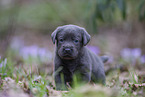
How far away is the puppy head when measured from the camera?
329cm

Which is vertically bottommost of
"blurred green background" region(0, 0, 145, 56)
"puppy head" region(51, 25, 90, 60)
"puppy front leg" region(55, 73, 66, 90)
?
"puppy front leg" region(55, 73, 66, 90)

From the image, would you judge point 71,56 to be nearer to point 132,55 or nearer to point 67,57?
point 67,57

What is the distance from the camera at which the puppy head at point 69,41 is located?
10.8ft

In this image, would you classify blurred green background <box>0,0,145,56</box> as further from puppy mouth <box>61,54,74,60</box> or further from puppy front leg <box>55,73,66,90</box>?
puppy mouth <box>61,54,74,60</box>

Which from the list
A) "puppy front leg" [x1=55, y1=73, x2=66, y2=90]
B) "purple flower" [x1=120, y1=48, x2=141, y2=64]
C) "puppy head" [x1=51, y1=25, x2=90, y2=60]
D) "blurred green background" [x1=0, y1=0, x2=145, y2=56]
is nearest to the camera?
"puppy head" [x1=51, y1=25, x2=90, y2=60]

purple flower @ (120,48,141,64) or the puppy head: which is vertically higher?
the puppy head

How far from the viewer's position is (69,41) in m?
3.36

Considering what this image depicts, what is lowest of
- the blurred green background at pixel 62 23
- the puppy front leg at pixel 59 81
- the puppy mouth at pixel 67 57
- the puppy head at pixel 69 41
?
the puppy front leg at pixel 59 81

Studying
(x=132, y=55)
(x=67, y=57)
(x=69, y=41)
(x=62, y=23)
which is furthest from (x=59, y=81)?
(x=62, y=23)

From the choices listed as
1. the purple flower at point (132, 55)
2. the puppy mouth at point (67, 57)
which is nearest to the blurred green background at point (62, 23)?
the purple flower at point (132, 55)

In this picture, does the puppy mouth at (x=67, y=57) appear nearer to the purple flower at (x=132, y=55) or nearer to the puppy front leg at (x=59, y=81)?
the puppy front leg at (x=59, y=81)

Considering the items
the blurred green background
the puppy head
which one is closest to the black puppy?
the puppy head

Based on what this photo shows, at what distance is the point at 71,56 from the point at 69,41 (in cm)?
22

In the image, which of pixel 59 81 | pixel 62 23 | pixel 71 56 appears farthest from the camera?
pixel 62 23
